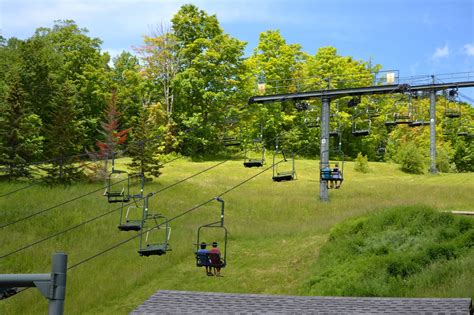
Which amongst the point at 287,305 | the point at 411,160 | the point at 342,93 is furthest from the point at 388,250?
the point at 411,160

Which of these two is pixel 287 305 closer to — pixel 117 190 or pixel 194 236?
pixel 194 236

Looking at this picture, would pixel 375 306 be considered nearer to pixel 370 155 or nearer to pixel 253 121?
pixel 253 121

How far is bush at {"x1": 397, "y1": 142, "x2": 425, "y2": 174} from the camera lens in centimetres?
6300

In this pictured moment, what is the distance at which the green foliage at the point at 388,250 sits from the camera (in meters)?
24.6

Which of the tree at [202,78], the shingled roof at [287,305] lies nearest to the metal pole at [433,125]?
the tree at [202,78]

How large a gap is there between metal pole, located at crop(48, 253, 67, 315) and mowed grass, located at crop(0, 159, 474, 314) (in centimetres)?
1905

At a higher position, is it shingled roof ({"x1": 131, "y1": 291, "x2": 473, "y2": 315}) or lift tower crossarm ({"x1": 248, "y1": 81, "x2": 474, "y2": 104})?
lift tower crossarm ({"x1": 248, "y1": 81, "x2": 474, "y2": 104})

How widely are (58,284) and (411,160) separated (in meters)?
61.1

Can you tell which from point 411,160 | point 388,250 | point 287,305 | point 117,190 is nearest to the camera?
point 287,305

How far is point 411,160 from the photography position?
62.9m

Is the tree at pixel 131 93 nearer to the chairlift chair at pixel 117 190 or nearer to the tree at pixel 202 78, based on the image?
the tree at pixel 202 78

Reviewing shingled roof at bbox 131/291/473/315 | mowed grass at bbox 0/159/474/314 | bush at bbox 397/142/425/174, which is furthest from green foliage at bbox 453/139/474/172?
shingled roof at bbox 131/291/473/315

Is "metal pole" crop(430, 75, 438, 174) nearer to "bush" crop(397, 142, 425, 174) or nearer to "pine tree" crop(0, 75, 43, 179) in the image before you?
"bush" crop(397, 142, 425, 174)

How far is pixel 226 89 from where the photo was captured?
68.6 metres
